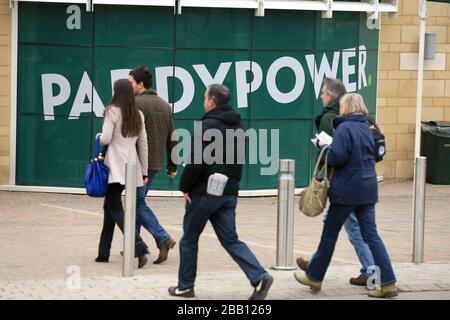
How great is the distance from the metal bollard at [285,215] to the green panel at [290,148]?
611 cm

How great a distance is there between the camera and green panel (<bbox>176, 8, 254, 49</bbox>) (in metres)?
16.2

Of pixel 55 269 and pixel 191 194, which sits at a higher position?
pixel 191 194

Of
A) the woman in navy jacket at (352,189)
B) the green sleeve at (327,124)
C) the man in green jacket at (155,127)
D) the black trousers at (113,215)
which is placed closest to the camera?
the woman in navy jacket at (352,189)

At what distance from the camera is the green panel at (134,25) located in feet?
52.7

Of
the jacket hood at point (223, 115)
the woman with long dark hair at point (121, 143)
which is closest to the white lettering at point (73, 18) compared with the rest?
the woman with long dark hair at point (121, 143)

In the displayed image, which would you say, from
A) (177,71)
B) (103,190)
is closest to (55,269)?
(103,190)

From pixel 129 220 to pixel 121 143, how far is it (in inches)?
36.1

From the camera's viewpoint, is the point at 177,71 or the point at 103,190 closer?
the point at 103,190

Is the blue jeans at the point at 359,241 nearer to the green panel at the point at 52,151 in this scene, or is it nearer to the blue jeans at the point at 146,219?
the blue jeans at the point at 146,219

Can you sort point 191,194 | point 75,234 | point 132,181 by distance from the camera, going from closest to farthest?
1. point 191,194
2. point 132,181
3. point 75,234

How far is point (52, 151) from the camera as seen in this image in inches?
649

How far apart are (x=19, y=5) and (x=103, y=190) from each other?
667 cm

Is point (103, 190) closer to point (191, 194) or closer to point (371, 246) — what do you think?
point (191, 194)

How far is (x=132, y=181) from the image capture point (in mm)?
9812
